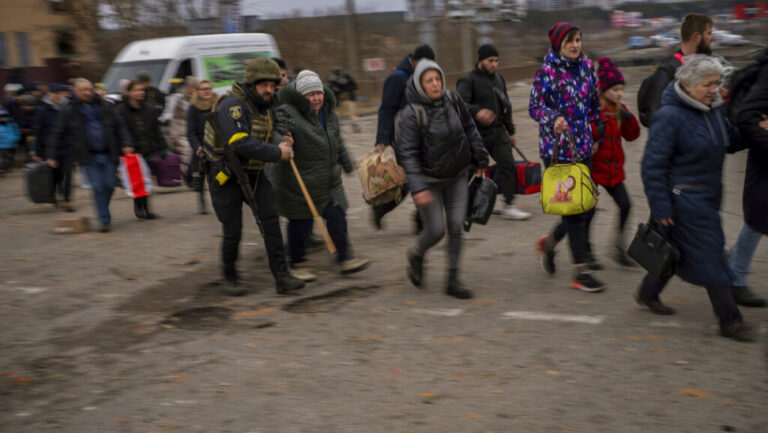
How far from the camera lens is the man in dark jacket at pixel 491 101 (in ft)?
26.9

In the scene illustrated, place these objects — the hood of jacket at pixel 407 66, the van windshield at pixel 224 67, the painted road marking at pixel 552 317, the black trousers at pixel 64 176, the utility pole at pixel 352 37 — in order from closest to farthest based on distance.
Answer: the painted road marking at pixel 552 317
the hood of jacket at pixel 407 66
the black trousers at pixel 64 176
the van windshield at pixel 224 67
the utility pole at pixel 352 37

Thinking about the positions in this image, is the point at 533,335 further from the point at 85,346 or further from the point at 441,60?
the point at 441,60

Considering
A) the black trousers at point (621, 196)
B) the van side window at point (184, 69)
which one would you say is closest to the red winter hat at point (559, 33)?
the black trousers at point (621, 196)

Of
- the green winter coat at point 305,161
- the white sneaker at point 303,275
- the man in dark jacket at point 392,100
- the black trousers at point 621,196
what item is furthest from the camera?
the man in dark jacket at point 392,100

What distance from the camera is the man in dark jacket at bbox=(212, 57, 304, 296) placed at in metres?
5.95

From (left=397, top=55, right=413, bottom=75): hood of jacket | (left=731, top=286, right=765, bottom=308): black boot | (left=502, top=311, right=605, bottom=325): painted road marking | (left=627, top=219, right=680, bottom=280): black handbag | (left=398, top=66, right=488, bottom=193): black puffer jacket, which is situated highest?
(left=397, top=55, right=413, bottom=75): hood of jacket

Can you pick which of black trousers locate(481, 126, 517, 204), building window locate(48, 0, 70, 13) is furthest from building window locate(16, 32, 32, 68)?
black trousers locate(481, 126, 517, 204)

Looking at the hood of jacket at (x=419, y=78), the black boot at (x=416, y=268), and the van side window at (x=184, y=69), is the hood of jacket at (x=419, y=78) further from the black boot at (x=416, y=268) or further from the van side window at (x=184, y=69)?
the van side window at (x=184, y=69)

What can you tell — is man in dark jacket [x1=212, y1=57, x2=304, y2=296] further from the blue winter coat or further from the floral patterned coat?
the blue winter coat

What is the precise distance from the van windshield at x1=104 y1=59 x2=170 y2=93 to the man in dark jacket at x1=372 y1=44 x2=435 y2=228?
7541mm

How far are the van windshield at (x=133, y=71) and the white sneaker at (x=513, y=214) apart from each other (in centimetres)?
786

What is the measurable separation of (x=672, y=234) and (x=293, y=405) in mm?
2552

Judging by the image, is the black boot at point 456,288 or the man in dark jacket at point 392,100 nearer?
the black boot at point 456,288

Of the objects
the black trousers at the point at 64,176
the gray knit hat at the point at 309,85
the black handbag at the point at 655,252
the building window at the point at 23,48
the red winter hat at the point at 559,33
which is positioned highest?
the building window at the point at 23,48
